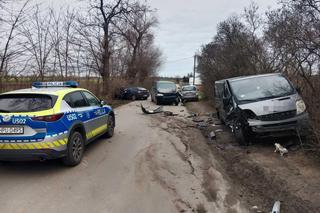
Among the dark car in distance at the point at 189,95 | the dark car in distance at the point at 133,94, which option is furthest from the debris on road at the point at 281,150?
the dark car in distance at the point at 133,94

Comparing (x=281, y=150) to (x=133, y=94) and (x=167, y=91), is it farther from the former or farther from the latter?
(x=133, y=94)

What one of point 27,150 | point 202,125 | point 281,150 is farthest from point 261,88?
point 27,150

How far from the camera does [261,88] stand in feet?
28.0

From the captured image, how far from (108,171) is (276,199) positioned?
3210 mm

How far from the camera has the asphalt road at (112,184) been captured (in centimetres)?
442

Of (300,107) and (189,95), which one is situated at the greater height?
(300,107)

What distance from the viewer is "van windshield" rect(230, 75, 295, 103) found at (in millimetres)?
8078

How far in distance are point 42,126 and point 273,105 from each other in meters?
5.38

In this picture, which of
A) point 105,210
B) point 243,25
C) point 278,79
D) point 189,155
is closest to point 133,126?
point 189,155

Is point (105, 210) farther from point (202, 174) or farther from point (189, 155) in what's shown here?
point (189, 155)

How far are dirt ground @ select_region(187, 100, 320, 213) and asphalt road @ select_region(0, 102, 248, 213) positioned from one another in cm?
42

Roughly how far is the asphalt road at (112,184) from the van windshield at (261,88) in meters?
2.54

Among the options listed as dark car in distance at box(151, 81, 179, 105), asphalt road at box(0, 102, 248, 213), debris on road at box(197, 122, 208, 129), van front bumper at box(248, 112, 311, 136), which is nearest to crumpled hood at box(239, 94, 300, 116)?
van front bumper at box(248, 112, 311, 136)

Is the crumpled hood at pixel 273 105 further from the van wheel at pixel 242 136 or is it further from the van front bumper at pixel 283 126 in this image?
the van wheel at pixel 242 136
